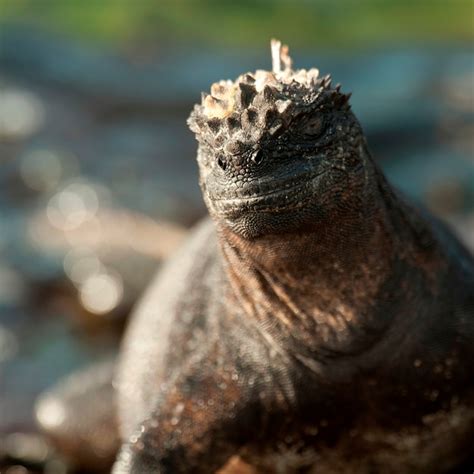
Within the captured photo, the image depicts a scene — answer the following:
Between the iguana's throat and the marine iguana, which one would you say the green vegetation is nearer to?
the marine iguana

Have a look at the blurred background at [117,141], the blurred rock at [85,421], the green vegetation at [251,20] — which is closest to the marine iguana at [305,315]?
the blurred rock at [85,421]

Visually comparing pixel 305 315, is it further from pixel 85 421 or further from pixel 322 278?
pixel 85 421

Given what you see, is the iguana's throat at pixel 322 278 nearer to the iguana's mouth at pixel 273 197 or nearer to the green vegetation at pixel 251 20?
the iguana's mouth at pixel 273 197

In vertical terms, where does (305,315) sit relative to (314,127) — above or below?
below

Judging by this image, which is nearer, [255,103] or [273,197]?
[273,197]

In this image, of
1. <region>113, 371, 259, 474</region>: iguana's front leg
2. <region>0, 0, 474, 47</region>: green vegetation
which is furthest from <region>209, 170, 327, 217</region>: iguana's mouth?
<region>0, 0, 474, 47</region>: green vegetation

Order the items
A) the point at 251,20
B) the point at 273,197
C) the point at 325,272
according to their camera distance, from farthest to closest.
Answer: the point at 251,20
the point at 325,272
the point at 273,197

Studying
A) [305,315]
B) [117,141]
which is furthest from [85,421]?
[117,141]

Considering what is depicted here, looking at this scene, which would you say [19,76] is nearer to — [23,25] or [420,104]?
[23,25]
